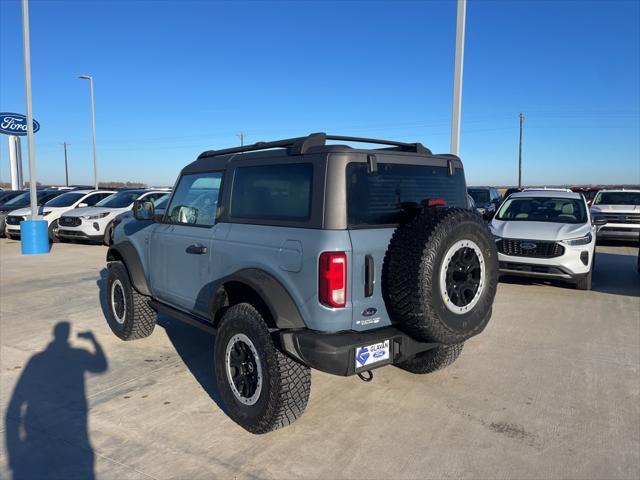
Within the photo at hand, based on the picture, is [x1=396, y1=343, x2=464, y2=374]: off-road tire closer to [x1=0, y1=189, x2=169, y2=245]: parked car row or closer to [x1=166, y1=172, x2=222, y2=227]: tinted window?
[x1=166, y1=172, x2=222, y2=227]: tinted window

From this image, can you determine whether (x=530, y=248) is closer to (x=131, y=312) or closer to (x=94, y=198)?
(x=131, y=312)

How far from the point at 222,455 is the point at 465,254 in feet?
6.63

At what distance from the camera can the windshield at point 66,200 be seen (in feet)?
49.9

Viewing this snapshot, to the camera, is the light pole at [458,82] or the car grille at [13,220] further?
the car grille at [13,220]

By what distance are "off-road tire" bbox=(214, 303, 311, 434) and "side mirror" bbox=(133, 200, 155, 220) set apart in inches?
75.3

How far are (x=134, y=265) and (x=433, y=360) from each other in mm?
3074

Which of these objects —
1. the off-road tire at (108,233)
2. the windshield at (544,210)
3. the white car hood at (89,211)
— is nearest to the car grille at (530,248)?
the windshield at (544,210)

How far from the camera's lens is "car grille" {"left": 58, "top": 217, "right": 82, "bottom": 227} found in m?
13.3

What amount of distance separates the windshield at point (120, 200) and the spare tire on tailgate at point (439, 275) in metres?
12.7

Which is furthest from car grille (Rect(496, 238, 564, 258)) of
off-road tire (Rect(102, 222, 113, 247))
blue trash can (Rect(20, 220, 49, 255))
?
blue trash can (Rect(20, 220, 49, 255))

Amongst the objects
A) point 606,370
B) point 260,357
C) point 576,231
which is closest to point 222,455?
point 260,357

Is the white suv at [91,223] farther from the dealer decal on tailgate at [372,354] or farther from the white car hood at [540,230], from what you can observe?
the dealer decal on tailgate at [372,354]

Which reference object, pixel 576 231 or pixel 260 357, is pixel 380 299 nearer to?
pixel 260 357

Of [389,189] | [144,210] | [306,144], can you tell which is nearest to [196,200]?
[144,210]
